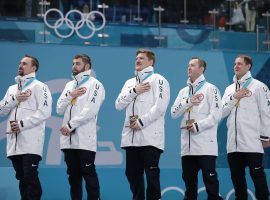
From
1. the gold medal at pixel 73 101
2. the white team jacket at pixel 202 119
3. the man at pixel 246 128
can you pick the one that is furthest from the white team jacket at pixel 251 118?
the gold medal at pixel 73 101

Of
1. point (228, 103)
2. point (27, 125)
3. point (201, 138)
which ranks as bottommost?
point (201, 138)

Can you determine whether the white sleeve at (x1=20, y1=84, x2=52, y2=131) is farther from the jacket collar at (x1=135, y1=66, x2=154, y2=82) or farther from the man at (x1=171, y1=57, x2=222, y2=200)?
the man at (x1=171, y1=57, x2=222, y2=200)

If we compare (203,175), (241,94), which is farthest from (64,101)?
(241,94)

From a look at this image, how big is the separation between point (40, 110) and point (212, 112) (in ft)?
7.41

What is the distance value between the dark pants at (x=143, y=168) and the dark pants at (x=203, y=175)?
0.46m

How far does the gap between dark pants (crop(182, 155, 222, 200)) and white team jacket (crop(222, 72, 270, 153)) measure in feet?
1.86

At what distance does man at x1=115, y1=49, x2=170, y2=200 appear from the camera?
8.82 metres

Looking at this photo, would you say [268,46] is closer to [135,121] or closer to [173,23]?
[173,23]

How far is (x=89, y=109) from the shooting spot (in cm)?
885

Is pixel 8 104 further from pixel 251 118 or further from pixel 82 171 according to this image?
pixel 251 118

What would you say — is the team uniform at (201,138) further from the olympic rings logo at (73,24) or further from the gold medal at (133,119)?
the olympic rings logo at (73,24)

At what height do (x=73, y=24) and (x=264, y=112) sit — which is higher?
(x=73, y=24)

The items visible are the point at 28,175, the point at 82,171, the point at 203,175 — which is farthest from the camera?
the point at 203,175

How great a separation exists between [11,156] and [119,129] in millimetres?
2483
